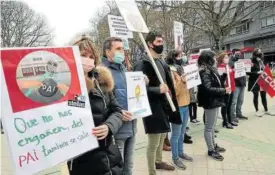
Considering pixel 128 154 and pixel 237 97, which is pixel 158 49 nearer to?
pixel 128 154

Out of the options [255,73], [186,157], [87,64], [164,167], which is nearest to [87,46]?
[87,64]

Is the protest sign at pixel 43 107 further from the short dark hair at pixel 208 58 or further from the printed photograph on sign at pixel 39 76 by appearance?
the short dark hair at pixel 208 58

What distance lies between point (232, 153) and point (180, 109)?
131 cm

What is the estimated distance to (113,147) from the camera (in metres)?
2.45

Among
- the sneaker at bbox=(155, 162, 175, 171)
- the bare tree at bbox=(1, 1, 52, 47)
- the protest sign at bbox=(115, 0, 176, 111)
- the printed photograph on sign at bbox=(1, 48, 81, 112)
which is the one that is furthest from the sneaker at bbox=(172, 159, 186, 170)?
the bare tree at bbox=(1, 1, 52, 47)

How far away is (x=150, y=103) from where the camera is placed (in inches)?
158

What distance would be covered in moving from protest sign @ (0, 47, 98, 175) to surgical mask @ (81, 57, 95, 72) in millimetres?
315

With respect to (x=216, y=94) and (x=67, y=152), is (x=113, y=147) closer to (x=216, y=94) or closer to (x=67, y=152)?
(x=67, y=152)

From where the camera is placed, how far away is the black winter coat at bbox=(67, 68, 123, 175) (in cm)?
227

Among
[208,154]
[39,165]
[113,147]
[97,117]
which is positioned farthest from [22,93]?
[208,154]

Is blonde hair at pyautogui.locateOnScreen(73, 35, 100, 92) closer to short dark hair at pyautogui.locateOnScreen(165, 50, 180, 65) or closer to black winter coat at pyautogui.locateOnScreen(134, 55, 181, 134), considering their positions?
black winter coat at pyautogui.locateOnScreen(134, 55, 181, 134)

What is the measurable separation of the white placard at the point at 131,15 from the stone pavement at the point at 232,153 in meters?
1.95

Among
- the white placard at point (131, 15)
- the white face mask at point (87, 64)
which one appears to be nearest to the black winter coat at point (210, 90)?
the white placard at point (131, 15)

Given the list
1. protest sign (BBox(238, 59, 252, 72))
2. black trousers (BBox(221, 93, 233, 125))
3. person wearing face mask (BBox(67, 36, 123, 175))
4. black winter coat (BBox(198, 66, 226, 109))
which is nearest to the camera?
person wearing face mask (BBox(67, 36, 123, 175))
